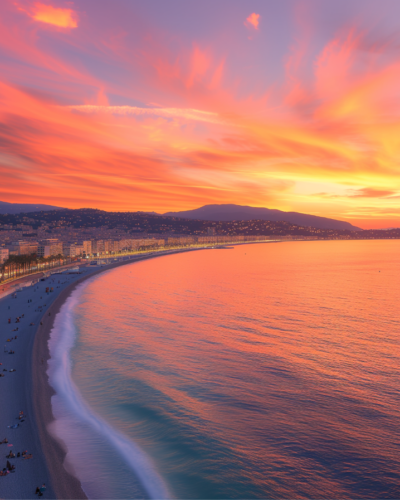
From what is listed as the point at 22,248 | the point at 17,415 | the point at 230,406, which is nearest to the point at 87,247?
the point at 22,248

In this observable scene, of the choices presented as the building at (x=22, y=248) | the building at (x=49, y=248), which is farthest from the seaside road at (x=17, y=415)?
the building at (x=49, y=248)

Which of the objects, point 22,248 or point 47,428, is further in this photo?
point 22,248

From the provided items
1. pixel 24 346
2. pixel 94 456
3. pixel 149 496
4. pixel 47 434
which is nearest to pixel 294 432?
pixel 149 496

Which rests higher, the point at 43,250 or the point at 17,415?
the point at 43,250

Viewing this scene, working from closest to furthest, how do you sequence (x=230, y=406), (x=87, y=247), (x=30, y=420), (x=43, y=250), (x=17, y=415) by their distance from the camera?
(x=30, y=420), (x=17, y=415), (x=230, y=406), (x=43, y=250), (x=87, y=247)

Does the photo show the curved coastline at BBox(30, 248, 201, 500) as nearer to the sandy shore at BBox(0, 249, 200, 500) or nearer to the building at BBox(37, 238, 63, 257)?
the sandy shore at BBox(0, 249, 200, 500)

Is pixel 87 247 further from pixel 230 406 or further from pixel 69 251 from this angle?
pixel 230 406

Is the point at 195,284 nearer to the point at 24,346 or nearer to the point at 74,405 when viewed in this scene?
the point at 24,346

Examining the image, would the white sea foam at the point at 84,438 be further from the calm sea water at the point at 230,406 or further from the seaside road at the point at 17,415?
the seaside road at the point at 17,415
